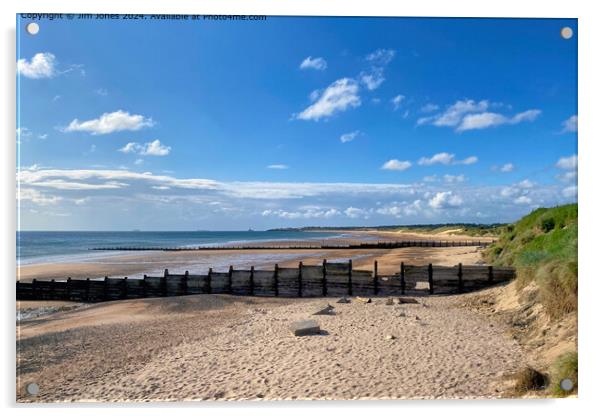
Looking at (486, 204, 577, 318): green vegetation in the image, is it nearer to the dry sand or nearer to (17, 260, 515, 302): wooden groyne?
the dry sand

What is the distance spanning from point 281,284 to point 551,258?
784 centimetres

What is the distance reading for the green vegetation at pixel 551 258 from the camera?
666 centimetres

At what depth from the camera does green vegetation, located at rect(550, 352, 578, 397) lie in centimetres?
555

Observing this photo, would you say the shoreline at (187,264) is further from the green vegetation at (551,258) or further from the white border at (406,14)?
the white border at (406,14)

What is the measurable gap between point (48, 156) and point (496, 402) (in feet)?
24.2

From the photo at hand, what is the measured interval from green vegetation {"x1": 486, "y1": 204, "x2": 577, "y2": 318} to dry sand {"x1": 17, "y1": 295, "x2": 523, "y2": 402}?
1.04 m

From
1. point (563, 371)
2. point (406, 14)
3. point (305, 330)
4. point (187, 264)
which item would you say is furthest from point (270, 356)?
point (187, 264)

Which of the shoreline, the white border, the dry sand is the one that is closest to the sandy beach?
the dry sand

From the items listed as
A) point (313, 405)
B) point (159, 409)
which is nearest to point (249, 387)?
point (313, 405)

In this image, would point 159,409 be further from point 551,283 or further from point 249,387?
point 551,283

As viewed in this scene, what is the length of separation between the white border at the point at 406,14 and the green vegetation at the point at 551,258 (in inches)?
23.8

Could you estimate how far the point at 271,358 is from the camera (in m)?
6.57

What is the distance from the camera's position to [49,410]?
18.5ft

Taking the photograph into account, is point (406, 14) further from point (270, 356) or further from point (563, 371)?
point (270, 356)
